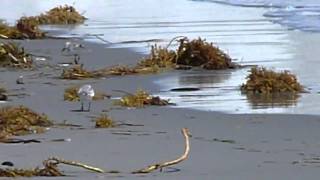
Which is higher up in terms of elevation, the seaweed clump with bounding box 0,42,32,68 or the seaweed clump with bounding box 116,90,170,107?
the seaweed clump with bounding box 0,42,32,68

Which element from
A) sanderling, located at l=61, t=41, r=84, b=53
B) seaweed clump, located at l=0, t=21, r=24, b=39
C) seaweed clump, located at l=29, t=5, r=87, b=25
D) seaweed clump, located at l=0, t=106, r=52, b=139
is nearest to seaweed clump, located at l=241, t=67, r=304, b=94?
seaweed clump, located at l=0, t=106, r=52, b=139

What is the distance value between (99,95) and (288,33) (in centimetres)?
898

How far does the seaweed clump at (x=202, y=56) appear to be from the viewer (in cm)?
1323

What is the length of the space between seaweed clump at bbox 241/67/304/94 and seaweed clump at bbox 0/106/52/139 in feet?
9.88

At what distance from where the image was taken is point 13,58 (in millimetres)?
13359

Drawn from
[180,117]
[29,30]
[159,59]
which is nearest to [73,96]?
[180,117]

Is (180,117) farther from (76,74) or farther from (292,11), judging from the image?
(292,11)

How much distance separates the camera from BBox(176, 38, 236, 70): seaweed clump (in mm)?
13234

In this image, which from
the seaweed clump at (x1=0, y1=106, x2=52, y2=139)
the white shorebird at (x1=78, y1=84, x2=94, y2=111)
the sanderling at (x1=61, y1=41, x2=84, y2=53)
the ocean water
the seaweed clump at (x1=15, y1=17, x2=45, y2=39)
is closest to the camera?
the seaweed clump at (x1=0, y1=106, x2=52, y2=139)

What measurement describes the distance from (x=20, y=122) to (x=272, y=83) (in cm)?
352

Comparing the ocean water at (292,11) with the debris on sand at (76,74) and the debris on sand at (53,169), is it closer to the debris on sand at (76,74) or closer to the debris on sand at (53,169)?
the debris on sand at (76,74)

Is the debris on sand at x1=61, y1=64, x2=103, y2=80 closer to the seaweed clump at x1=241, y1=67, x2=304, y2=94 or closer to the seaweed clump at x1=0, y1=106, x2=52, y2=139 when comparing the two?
the seaweed clump at x1=241, y1=67, x2=304, y2=94

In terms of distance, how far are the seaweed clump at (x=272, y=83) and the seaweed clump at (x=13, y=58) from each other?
3.80m

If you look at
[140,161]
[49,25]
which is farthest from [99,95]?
[49,25]
